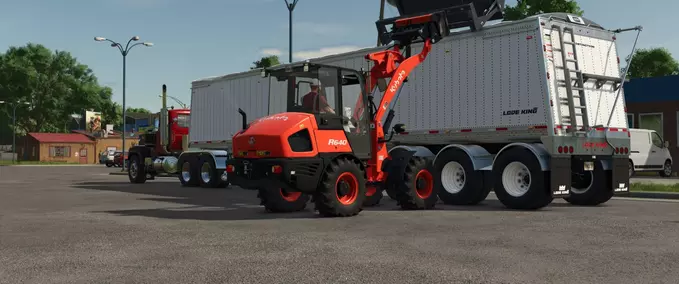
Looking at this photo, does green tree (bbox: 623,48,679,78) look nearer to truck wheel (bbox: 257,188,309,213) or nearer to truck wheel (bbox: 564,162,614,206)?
truck wheel (bbox: 564,162,614,206)

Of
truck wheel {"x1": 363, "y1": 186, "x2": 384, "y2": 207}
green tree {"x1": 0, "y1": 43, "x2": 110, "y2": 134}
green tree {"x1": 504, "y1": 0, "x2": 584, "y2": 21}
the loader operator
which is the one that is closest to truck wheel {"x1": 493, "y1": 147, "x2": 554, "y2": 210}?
truck wheel {"x1": 363, "y1": 186, "x2": 384, "y2": 207}

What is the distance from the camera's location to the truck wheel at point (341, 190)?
11695 millimetres

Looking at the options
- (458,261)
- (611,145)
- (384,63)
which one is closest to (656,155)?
(611,145)

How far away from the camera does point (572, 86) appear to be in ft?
45.6

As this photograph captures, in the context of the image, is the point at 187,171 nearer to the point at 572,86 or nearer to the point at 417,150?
the point at 417,150

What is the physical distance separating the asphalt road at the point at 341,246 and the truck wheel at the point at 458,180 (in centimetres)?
80

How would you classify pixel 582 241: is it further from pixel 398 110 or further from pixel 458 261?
pixel 398 110

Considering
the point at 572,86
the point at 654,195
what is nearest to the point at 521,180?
the point at 572,86

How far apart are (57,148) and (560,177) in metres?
84.2

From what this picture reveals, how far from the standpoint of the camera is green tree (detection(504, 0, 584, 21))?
4162 centimetres

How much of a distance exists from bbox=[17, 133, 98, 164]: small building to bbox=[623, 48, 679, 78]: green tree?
222ft

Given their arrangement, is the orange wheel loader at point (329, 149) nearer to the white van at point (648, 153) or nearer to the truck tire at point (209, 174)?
the truck tire at point (209, 174)

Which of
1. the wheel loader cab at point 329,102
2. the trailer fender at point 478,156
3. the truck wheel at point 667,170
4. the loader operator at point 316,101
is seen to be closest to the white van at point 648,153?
the truck wheel at point 667,170

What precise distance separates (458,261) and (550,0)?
124 ft
